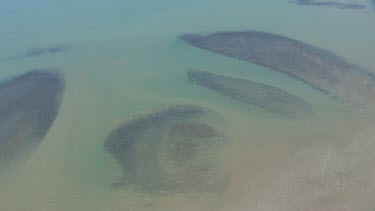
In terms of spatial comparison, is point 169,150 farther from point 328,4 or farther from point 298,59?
point 328,4

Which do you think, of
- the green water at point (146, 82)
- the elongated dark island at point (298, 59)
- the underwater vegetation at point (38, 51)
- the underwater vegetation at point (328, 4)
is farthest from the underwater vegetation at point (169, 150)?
the underwater vegetation at point (328, 4)

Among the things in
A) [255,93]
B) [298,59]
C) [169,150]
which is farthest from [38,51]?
[298,59]

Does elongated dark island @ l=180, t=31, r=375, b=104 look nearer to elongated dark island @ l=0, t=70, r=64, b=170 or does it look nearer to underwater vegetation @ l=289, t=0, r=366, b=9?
underwater vegetation @ l=289, t=0, r=366, b=9

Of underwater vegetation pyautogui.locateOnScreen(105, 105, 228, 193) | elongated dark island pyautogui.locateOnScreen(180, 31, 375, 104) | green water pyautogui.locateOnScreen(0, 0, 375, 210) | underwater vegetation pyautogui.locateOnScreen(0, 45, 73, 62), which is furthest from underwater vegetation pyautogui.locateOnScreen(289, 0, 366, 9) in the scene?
underwater vegetation pyautogui.locateOnScreen(0, 45, 73, 62)

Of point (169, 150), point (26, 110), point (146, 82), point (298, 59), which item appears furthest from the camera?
point (298, 59)

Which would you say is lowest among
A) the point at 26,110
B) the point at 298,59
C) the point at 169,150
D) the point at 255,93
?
the point at 169,150

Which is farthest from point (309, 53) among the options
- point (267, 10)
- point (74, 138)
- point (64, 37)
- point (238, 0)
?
point (64, 37)

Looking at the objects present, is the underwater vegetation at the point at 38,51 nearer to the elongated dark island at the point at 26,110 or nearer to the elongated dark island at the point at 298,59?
the elongated dark island at the point at 26,110
